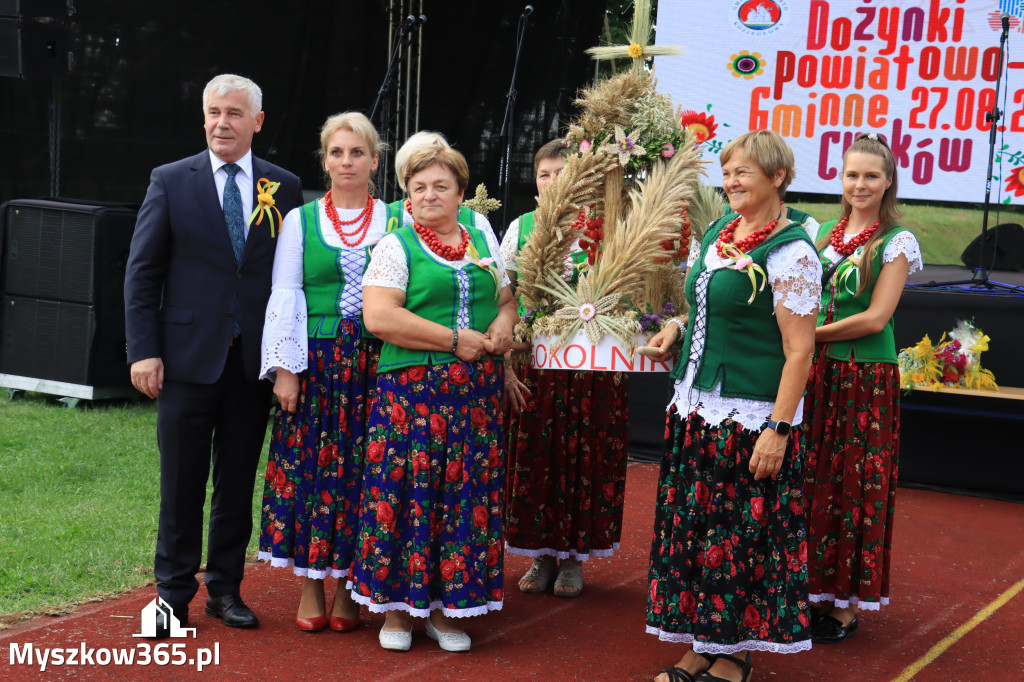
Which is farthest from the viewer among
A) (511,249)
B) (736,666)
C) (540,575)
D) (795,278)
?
(540,575)

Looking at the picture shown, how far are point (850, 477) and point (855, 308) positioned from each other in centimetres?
62

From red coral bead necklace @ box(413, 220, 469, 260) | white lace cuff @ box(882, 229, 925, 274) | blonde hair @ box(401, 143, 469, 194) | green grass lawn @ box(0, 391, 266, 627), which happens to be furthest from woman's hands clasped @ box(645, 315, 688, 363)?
green grass lawn @ box(0, 391, 266, 627)

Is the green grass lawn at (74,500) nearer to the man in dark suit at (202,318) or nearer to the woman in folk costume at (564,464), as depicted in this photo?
the man in dark suit at (202,318)

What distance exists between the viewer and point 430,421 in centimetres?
325

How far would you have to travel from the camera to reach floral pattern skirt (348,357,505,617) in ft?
10.7

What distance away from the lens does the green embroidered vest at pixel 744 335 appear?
9.59 ft

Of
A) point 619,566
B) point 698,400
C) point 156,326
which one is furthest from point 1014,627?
point 156,326

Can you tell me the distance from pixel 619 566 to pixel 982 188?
418cm

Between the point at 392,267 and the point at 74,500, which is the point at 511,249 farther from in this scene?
the point at 74,500

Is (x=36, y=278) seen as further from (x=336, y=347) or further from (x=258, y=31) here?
(x=336, y=347)

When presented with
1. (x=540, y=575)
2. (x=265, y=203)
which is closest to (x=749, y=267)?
(x=265, y=203)

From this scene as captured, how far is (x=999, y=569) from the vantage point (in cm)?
470

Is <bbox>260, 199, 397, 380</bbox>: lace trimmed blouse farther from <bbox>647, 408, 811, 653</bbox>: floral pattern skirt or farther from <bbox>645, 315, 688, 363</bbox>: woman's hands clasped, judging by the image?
<bbox>647, 408, 811, 653</bbox>: floral pattern skirt

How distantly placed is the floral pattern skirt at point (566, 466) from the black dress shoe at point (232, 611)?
107cm
